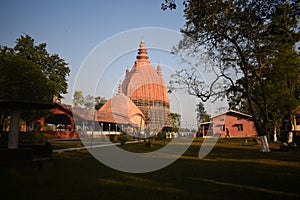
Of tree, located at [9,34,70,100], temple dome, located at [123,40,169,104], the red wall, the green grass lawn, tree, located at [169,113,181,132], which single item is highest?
temple dome, located at [123,40,169,104]

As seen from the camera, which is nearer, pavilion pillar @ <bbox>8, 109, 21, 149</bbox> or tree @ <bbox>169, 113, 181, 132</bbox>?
pavilion pillar @ <bbox>8, 109, 21, 149</bbox>

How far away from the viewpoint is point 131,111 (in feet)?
198

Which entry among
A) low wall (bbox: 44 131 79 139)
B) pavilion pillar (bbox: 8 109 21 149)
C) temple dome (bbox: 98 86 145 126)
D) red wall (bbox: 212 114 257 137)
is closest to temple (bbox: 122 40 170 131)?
temple dome (bbox: 98 86 145 126)

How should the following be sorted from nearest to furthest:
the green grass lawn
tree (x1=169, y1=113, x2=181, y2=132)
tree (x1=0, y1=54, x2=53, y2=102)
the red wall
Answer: the green grass lawn < tree (x1=0, y1=54, x2=53, y2=102) < the red wall < tree (x1=169, y1=113, x2=181, y2=132)

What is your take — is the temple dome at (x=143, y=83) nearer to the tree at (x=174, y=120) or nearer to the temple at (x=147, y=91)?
the temple at (x=147, y=91)

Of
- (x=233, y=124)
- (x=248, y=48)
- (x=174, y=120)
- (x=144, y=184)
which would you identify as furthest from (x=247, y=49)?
(x=174, y=120)

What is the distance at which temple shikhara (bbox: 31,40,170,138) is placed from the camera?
129 ft

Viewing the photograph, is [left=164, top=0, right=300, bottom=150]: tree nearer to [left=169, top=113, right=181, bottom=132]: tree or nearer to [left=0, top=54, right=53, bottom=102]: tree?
[left=0, top=54, right=53, bottom=102]: tree

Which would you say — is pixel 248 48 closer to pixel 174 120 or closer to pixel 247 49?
pixel 247 49

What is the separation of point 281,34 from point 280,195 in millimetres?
5164

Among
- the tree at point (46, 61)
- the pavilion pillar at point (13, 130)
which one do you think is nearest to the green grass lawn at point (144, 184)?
the pavilion pillar at point (13, 130)

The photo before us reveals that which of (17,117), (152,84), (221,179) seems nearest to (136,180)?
(221,179)

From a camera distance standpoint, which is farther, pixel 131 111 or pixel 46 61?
pixel 131 111

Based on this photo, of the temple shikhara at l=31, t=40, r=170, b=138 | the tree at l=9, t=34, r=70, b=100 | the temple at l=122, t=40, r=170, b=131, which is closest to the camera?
the tree at l=9, t=34, r=70, b=100
